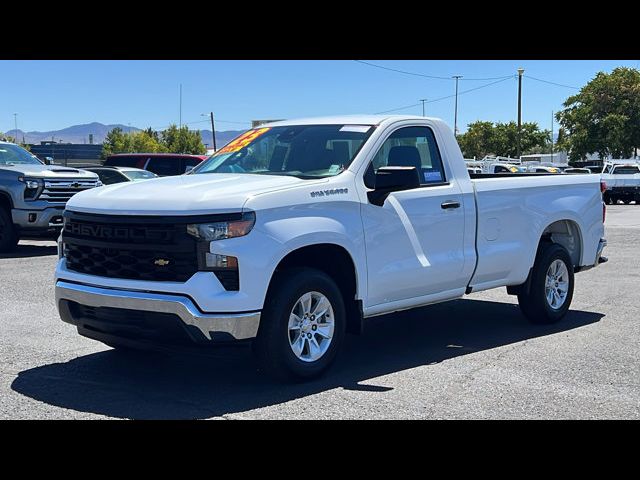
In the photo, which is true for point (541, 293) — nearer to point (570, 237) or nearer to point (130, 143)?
point (570, 237)

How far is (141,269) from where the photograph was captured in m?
5.98

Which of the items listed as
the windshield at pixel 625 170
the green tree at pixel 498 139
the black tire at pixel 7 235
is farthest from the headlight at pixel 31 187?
the green tree at pixel 498 139

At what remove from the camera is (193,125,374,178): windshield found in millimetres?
7016

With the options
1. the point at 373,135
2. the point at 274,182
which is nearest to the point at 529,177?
the point at 373,135

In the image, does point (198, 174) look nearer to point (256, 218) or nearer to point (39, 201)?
point (256, 218)

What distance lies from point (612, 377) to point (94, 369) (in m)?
4.07

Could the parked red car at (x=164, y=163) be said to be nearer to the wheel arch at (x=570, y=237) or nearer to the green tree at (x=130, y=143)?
the wheel arch at (x=570, y=237)

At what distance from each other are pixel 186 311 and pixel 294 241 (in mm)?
929

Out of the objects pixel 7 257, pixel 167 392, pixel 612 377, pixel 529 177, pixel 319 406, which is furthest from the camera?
pixel 7 257

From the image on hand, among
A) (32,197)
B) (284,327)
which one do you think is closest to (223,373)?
(284,327)

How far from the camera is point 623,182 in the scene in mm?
37406

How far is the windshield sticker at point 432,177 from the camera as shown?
24.6 feet

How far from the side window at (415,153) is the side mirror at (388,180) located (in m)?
0.28

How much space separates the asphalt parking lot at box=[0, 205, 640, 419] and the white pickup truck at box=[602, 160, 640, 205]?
29.4 metres
